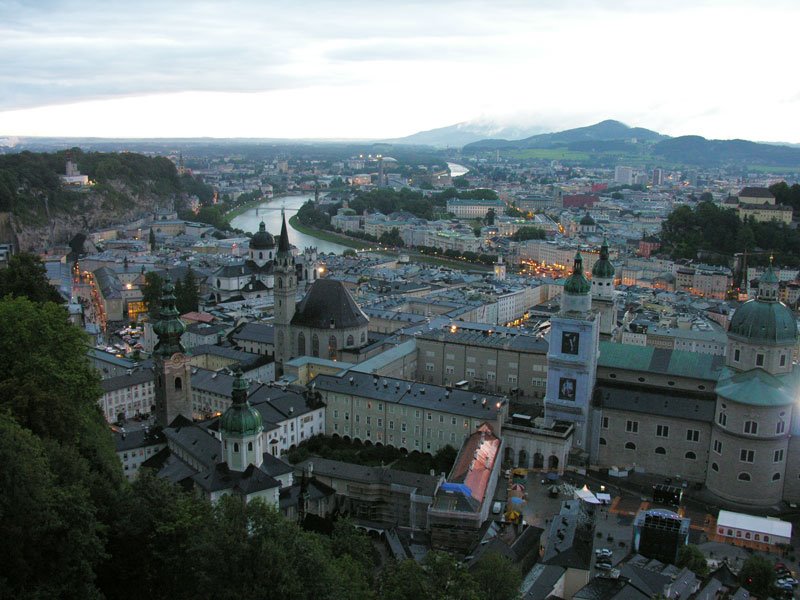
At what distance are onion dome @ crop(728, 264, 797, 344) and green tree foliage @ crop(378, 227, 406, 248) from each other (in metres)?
71.3

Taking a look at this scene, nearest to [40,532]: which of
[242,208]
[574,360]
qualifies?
[574,360]

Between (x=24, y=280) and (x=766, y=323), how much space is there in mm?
30250

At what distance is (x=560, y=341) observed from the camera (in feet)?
105

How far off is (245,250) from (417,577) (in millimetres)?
69464

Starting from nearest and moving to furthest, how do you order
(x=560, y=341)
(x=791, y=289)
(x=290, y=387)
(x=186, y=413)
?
(x=186, y=413) < (x=560, y=341) < (x=290, y=387) < (x=791, y=289)

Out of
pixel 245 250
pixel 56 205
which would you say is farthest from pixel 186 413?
pixel 56 205

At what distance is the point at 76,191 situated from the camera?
97.2m

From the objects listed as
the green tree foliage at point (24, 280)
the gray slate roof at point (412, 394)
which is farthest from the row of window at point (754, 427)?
the green tree foliage at point (24, 280)

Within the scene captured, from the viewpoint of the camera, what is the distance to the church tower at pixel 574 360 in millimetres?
31547

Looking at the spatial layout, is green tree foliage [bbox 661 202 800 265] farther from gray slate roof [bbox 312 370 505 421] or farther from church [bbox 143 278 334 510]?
church [bbox 143 278 334 510]

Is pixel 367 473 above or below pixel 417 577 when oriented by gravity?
below

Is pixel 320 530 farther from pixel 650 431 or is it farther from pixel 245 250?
pixel 245 250

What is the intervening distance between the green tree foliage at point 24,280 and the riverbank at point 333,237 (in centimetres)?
6454

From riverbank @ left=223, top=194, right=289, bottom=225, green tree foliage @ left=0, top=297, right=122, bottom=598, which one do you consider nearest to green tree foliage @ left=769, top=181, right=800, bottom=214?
riverbank @ left=223, top=194, right=289, bottom=225
